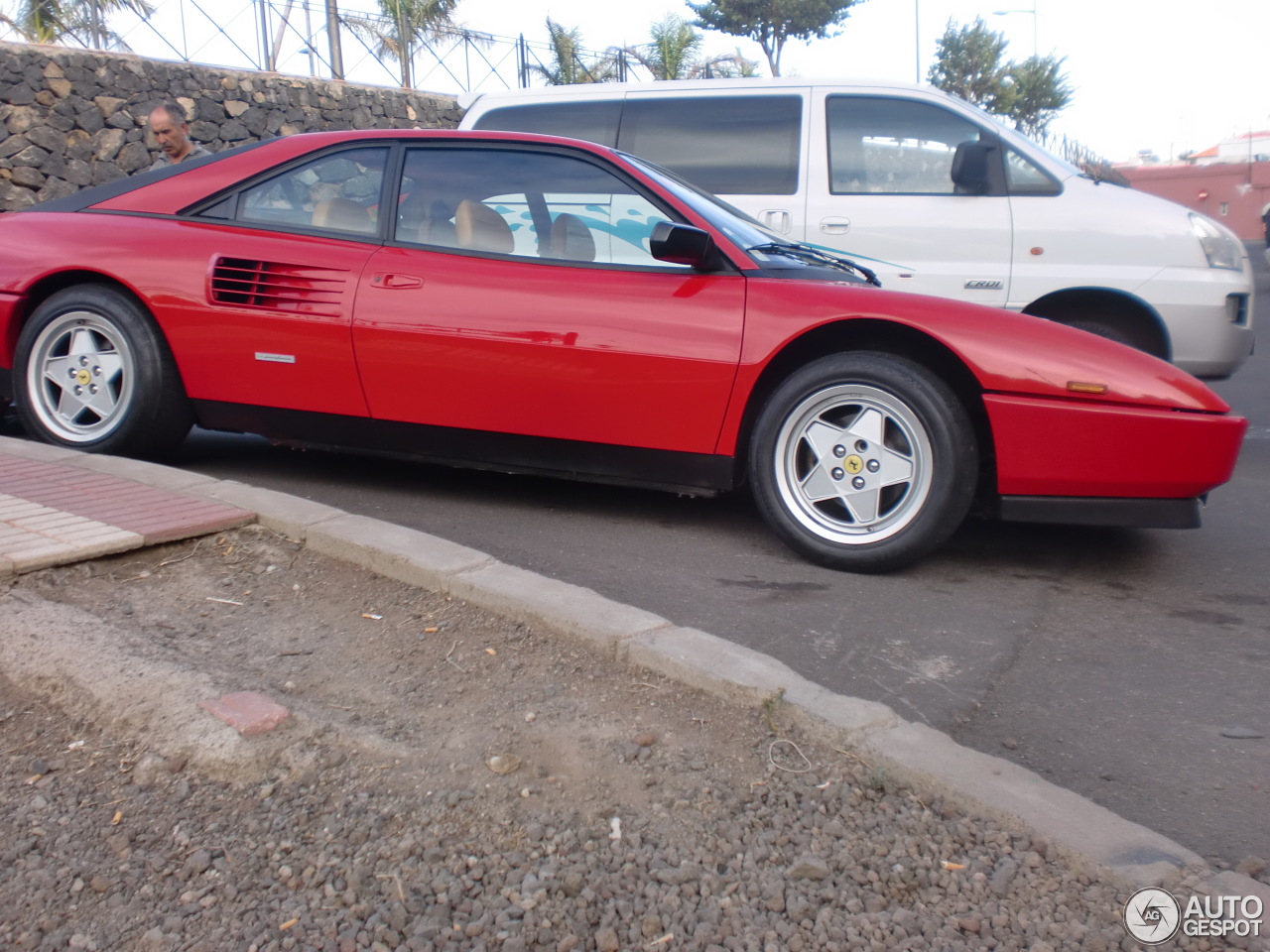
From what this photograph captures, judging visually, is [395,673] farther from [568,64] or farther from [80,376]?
[568,64]

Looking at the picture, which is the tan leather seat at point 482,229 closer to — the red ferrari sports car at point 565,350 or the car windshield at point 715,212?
the red ferrari sports car at point 565,350

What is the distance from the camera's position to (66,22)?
47.8 ft

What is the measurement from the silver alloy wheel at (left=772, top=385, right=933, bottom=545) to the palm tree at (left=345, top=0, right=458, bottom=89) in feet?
53.1

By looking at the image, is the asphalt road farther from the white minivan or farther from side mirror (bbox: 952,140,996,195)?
side mirror (bbox: 952,140,996,195)

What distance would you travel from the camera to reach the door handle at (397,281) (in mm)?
3939

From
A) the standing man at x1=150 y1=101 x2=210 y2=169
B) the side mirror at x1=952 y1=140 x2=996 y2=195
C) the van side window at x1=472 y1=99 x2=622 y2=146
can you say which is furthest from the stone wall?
the side mirror at x1=952 y1=140 x2=996 y2=195

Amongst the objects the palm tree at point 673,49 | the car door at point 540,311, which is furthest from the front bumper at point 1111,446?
the palm tree at point 673,49

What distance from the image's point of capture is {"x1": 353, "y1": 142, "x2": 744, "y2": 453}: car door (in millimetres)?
3639

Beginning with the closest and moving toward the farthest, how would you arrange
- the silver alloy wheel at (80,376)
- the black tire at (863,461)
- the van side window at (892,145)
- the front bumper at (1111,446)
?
the front bumper at (1111,446) < the black tire at (863,461) < the silver alloy wheel at (80,376) < the van side window at (892,145)

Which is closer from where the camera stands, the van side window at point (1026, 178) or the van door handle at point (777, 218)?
the van side window at point (1026, 178)

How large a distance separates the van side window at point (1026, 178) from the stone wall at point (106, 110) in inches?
444

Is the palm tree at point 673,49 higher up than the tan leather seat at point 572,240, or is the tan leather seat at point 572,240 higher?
the palm tree at point 673,49

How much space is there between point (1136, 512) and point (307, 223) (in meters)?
3.15

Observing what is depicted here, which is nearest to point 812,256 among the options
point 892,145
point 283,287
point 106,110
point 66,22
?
point 283,287
